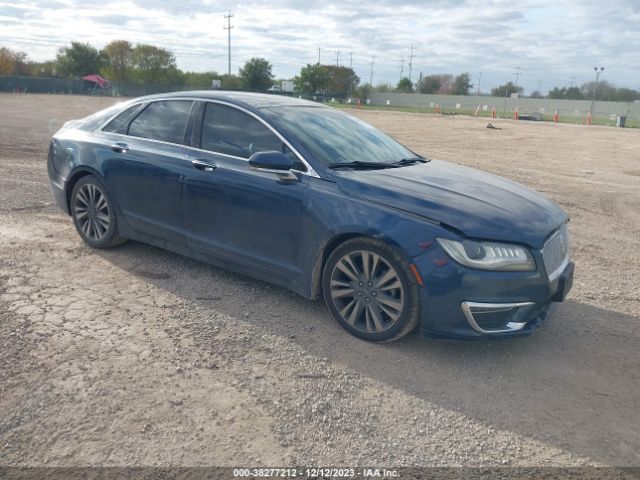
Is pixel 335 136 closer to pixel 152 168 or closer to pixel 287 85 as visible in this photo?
pixel 152 168

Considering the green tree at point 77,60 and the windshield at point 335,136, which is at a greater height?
the green tree at point 77,60

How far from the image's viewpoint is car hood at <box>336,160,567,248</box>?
Result: 3633mm

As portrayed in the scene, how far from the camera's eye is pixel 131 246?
19.2 feet

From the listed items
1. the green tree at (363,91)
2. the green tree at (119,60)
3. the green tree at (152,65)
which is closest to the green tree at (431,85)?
the green tree at (363,91)

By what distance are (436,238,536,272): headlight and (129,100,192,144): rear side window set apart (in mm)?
2679

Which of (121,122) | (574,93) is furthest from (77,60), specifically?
(121,122)

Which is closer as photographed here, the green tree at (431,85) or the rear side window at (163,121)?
the rear side window at (163,121)

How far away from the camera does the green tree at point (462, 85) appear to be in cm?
11348

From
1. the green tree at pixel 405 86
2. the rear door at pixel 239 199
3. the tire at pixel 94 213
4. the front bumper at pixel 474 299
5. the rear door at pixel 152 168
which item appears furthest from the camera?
the green tree at pixel 405 86

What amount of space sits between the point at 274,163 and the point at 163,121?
165 cm

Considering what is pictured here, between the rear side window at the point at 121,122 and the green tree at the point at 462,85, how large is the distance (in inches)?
4553

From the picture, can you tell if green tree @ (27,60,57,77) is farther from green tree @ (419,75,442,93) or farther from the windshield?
the windshield

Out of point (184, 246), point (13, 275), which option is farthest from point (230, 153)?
point (13, 275)

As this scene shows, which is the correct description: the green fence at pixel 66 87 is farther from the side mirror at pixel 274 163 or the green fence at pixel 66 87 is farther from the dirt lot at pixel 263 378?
the side mirror at pixel 274 163
